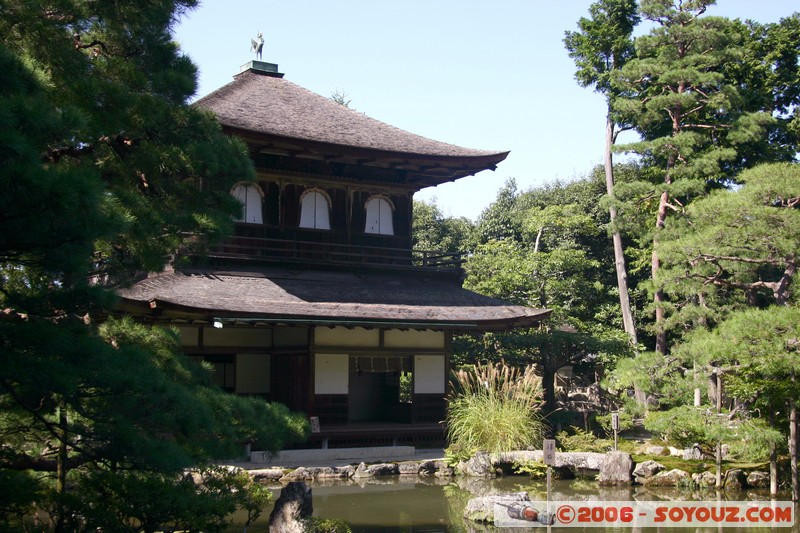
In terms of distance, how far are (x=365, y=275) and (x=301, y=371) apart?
2573mm

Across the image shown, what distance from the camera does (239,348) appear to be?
1548 cm

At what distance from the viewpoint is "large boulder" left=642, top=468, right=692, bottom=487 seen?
12.6 meters

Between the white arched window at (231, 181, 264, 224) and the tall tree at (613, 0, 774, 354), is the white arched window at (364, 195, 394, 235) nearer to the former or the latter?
the white arched window at (231, 181, 264, 224)

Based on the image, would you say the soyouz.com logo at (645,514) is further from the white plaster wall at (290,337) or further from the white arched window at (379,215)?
the white arched window at (379,215)

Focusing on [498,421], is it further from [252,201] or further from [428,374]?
[252,201]

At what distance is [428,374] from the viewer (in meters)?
16.2

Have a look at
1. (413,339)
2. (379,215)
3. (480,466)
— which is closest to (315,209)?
(379,215)

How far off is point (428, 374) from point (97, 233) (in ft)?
37.2

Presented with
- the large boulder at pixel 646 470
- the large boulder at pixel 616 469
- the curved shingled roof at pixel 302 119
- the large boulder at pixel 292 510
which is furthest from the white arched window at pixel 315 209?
the large boulder at pixel 292 510

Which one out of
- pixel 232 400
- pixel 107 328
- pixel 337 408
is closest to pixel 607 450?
pixel 337 408

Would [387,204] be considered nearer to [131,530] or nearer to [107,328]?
[107,328]

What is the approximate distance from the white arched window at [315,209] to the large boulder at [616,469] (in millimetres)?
Result: 6959

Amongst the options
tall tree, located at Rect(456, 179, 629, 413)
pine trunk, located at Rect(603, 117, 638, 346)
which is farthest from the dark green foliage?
pine trunk, located at Rect(603, 117, 638, 346)

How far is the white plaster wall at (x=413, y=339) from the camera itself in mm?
15883
